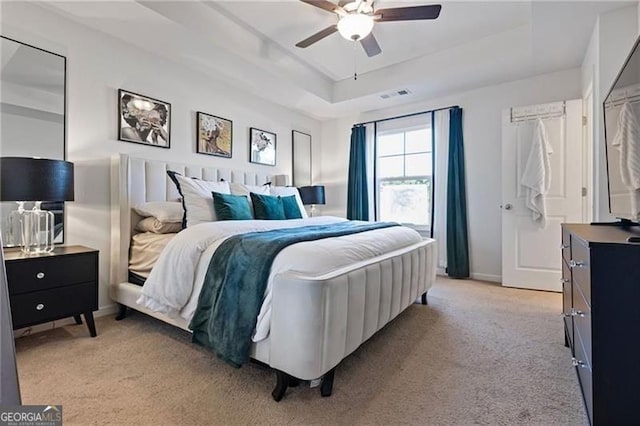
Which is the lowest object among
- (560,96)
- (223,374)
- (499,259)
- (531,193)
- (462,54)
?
(223,374)

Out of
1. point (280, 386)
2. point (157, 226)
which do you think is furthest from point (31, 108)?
point (280, 386)

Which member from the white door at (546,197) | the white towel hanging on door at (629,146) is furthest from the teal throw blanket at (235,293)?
the white door at (546,197)

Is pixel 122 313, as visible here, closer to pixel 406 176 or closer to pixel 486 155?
pixel 406 176

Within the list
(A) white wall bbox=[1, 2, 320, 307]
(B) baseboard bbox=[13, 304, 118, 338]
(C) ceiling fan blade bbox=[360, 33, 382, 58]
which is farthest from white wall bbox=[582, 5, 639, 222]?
(B) baseboard bbox=[13, 304, 118, 338]

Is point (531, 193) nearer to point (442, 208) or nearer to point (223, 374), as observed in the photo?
point (442, 208)

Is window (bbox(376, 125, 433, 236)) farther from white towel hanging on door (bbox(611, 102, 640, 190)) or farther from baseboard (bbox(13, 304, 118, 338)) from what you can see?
baseboard (bbox(13, 304, 118, 338))

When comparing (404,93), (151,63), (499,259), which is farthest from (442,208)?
(151,63)

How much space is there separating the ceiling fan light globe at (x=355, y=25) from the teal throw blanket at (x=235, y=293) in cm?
162

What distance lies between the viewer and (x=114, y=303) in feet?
9.00

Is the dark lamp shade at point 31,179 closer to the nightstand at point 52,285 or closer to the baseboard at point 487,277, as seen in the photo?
the nightstand at point 52,285

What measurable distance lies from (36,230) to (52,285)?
0.46 m

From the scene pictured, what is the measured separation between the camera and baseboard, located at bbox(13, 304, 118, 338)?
2262 millimetres

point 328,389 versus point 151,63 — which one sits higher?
point 151,63

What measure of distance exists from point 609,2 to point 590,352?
104 inches
